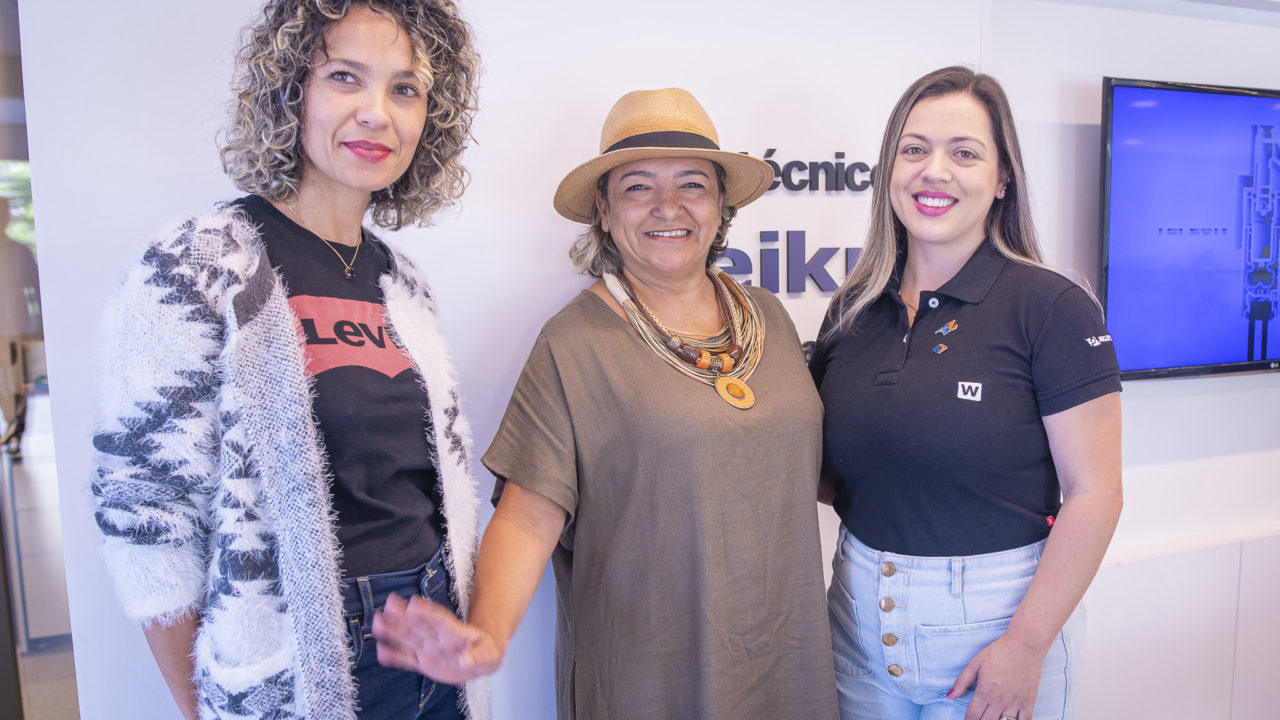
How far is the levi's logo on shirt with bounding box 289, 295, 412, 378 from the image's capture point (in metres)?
1.17

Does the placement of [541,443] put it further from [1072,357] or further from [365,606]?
[1072,357]

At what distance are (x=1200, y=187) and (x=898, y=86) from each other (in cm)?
126

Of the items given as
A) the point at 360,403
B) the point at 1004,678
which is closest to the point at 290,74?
the point at 360,403

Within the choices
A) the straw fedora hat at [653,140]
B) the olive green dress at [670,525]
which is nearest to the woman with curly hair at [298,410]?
the olive green dress at [670,525]

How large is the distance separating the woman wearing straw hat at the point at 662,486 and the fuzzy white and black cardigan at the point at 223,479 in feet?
1.25

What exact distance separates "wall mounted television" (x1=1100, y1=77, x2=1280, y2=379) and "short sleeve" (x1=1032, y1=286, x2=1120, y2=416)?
4.46 ft

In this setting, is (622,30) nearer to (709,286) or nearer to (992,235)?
(709,286)

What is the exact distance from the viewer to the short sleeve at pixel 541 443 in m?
1.49

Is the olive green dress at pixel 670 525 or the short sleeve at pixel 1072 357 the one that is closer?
the short sleeve at pixel 1072 357

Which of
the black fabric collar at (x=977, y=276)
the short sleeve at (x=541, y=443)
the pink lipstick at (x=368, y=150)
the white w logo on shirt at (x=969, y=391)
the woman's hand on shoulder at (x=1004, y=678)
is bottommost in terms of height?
the woman's hand on shoulder at (x=1004, y=678)

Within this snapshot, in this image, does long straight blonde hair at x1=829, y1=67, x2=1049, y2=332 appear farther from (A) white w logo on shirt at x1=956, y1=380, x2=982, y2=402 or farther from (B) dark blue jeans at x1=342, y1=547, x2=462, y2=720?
(B) dark blue jeans at x1=342, y1=547, x2=462, y2=720

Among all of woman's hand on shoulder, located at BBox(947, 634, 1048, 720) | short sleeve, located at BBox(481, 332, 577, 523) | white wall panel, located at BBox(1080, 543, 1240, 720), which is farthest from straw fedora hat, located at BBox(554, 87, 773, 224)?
white wall panel, located at BBox(1080, 543, 1240, 720)

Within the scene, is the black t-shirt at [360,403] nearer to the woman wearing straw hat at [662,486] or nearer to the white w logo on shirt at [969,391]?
the woman wearing straw hat at [662,486]

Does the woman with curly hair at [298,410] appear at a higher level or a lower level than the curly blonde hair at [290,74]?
lower
